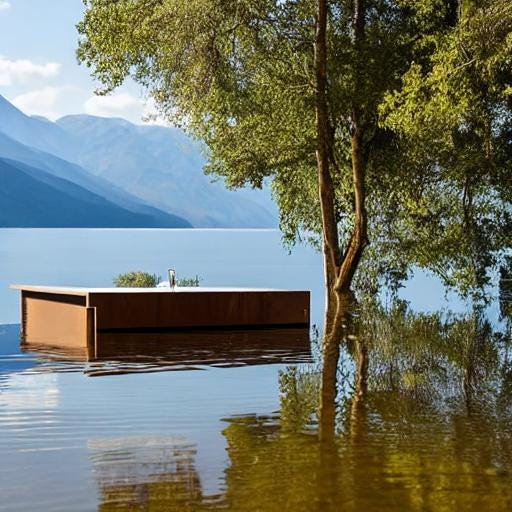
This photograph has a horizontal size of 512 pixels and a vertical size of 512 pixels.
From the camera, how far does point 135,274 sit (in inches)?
1143

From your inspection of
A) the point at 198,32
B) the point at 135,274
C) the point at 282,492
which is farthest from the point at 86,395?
the point at 135,274

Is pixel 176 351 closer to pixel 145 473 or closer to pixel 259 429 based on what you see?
pixel 259 429

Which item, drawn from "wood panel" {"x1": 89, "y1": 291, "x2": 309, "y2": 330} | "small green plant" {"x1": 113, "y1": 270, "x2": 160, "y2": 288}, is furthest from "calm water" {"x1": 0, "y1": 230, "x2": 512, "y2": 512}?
"small green plant" {"x1": 113, "y1": 270, "x2": 160, "y2": 288}

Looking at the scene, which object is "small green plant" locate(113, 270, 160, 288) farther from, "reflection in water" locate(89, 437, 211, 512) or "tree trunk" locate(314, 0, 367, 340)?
"reflection in water" locate(89, 437, 211, 512)

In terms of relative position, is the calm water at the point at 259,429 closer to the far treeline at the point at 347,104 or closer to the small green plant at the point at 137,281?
the far treeline at the point at 347,104

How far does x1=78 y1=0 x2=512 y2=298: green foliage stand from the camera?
18.6 meters

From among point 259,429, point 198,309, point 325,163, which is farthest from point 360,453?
point 325,163

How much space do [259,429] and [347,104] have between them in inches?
533

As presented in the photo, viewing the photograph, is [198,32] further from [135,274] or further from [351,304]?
[135,274]

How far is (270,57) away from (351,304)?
537 centimetres

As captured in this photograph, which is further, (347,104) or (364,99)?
(347,104)

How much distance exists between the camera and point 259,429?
836 cm

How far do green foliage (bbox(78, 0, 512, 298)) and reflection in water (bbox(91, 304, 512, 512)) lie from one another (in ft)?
25.2

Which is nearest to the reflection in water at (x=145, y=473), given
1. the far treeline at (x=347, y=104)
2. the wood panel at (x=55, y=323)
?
the wood panel at (x=55, y=323)
